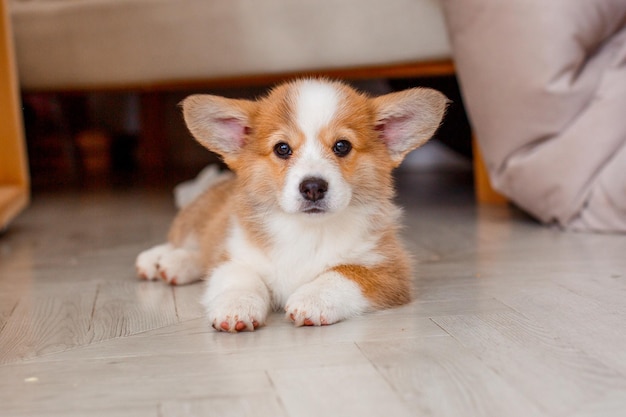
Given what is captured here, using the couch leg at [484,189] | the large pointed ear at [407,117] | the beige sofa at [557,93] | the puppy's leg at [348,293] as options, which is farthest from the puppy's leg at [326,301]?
the couch leg at [484,189]

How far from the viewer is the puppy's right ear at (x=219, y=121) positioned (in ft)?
5.96

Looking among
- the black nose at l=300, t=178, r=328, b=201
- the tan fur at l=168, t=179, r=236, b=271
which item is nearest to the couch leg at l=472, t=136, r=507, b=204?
the tan fur at l=168, t=179, r=236, b=271

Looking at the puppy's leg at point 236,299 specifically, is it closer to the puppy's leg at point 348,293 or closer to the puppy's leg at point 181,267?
the puppy's leg at point 348,293

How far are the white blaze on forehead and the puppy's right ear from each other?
0.16 metres

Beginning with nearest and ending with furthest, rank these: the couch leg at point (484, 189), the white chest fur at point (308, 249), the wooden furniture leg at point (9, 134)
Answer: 1. the white chest fur at point (308, 249)
2. the wooden furniture leg at point (9, 134)
3. the couch leg at point (484, 189)

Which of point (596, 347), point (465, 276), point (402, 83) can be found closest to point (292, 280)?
point (465, 276)

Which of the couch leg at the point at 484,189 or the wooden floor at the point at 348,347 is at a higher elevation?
the wooden floor at the point at 348,347

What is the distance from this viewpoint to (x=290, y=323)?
157 centimetres

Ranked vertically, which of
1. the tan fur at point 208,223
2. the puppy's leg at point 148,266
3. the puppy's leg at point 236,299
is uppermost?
the puppy's leg at point 236,299

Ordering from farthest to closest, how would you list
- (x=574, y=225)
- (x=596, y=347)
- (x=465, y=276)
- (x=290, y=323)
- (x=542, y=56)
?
(x=574, y=225) → (x=542, y=56) → (x=465, y=276) → (x=290, y=323) → (x=596, y=347)

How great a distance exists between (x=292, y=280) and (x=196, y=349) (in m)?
0.37

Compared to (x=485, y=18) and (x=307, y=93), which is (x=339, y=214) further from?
(x=485, y=18)

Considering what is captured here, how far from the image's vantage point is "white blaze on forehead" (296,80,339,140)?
5.54ft

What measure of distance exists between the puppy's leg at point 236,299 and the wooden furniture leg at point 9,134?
3.89 ft
